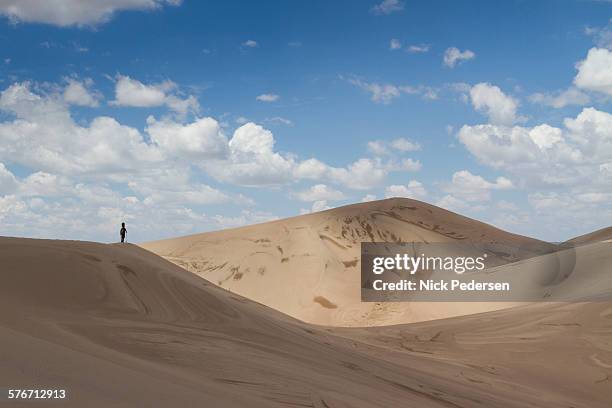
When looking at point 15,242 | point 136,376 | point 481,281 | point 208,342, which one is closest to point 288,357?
point 208,342

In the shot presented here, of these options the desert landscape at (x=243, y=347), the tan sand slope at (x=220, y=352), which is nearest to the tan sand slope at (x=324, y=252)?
the desert landscape at (x=243, y=347)

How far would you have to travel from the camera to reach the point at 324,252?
2334 cm

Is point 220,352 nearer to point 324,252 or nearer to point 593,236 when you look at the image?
point 324,252

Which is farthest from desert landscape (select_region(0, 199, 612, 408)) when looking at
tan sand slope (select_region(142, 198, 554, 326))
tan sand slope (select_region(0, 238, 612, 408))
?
tan sand slope (select_region(142, 198, 554, 326))

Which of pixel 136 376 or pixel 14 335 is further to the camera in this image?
pixel 14 335

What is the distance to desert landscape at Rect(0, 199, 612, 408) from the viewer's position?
3570 mm

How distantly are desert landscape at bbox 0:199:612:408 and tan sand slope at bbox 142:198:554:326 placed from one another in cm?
655

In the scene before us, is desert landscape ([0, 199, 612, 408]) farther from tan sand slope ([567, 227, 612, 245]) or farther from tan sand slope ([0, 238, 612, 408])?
tan sand slope ([567, 227, 612, 245])

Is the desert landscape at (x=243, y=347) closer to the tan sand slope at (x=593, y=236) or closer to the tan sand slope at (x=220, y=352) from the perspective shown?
the tan sand slope at (x=220, y=352)

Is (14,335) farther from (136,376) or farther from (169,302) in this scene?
(169,302)

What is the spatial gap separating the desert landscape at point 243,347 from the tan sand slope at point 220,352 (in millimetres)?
19

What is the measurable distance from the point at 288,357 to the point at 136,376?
2.42 metres

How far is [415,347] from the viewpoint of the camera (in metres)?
9.26

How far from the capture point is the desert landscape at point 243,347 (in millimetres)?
3570
